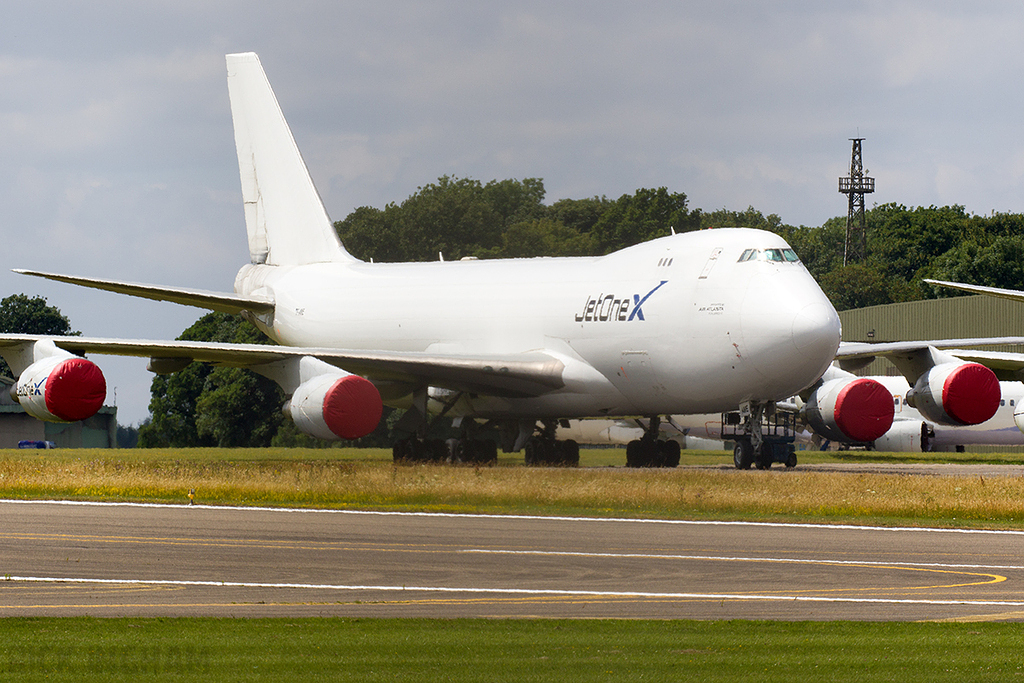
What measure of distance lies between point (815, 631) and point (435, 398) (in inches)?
944

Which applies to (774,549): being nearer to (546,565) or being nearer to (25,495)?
(546,565)

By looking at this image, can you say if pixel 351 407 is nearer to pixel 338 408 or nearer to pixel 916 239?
pixel 338 408

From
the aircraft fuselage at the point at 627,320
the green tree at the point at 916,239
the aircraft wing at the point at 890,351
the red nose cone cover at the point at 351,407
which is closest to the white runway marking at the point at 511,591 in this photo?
the aircraft fuselage at the point at 627,320

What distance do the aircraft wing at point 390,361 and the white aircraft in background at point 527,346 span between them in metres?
0.05

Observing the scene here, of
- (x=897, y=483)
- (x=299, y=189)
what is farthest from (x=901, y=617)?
(x=299, y=189)

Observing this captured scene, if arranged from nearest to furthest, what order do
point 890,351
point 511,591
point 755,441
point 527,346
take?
point 511,591 → point 755,441 → point 890,351 → point 527,346

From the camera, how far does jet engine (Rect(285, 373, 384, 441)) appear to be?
2756 centimetres

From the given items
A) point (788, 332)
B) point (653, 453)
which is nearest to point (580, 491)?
point (788, 332)

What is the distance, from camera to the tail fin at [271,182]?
40969 mm

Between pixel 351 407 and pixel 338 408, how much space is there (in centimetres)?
29

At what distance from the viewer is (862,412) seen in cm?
2886

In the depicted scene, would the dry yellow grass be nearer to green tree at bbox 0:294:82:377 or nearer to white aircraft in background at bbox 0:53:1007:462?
white aircraft in background at bbox 0:53:1007:462

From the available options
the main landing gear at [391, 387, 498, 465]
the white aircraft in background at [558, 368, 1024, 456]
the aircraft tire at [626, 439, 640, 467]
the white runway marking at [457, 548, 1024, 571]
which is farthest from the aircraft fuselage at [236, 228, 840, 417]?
the white aircraft in background at [558, 368, 1024, 456]

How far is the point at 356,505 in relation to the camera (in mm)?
22094
